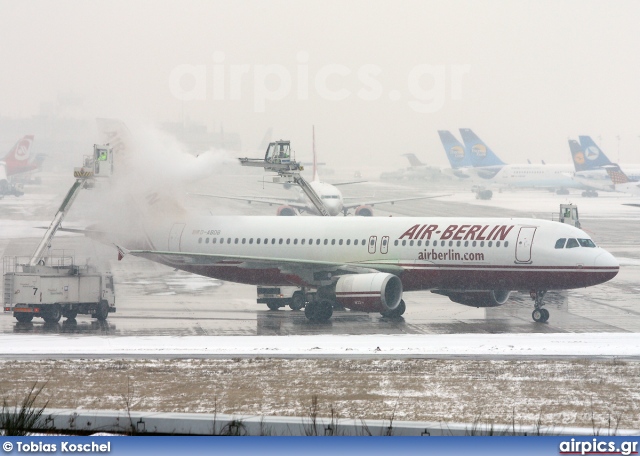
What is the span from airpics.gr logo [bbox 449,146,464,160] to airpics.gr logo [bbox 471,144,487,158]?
4.47 metres

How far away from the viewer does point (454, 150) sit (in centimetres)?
17825

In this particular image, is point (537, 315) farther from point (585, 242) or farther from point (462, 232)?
point (462, 232)

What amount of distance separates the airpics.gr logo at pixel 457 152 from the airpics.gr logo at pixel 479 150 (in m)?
4.47

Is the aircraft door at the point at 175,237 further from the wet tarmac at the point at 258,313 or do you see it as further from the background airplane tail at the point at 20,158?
the background airplane tail at the point at 20,158

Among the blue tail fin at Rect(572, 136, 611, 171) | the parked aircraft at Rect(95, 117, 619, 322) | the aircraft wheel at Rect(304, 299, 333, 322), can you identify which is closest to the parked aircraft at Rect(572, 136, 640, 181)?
the blue tail fin at Rect(572, 136, 611, 171)

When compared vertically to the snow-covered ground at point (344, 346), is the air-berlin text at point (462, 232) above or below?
above

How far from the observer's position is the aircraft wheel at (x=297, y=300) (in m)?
43.2

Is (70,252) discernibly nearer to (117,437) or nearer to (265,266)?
(265,266)

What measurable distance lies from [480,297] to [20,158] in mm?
132585

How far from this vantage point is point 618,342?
29844 millimetres

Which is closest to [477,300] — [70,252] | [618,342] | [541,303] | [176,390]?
[541,303]

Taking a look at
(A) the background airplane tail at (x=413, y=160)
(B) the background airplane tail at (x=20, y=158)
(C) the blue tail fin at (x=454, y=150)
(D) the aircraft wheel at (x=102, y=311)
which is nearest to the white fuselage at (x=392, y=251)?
(D) the aircraft wheel at (x=102, y=311)

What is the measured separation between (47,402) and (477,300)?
2426cm

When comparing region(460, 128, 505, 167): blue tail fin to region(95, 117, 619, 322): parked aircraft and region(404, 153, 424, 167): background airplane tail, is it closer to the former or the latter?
region(404, 153, 424, 167): background airplane tail
